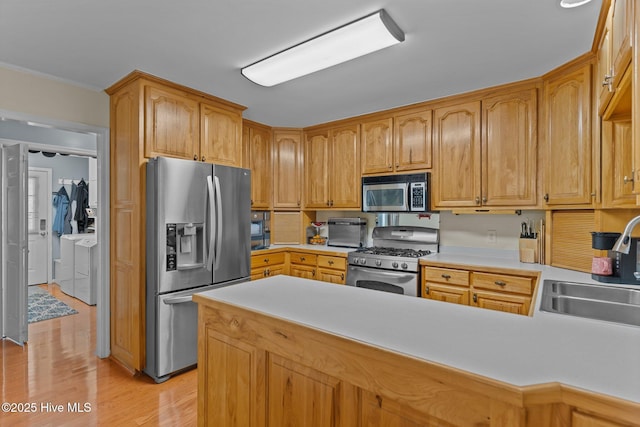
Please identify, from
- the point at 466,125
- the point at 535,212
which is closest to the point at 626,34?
the point at 466,125

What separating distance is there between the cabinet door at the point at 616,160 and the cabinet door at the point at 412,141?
4.52 feet

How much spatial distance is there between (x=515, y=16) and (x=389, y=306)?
172 centimetres

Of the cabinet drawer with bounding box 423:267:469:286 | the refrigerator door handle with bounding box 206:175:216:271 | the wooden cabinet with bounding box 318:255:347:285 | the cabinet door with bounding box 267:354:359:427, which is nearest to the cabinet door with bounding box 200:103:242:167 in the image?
the refrigerator door handle with bounding box 206:175:216:271

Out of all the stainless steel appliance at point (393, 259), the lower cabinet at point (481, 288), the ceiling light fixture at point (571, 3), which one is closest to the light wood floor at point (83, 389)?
the stainless steel appliance at point (393, 259)

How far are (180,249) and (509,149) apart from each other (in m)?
2.85

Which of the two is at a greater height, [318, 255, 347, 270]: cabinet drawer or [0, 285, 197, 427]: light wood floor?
[318, 255, 347, 270]: cabinet drawer

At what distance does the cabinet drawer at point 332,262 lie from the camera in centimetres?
356

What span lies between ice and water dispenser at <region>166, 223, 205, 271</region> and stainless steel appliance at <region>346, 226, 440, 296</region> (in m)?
1.49

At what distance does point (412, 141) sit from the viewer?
3383mm

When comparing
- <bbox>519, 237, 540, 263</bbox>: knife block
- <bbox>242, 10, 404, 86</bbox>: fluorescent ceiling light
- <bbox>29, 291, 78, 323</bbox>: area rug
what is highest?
<bbox>242, 10, 404, 86</bbox>: fluorescent ceiling light

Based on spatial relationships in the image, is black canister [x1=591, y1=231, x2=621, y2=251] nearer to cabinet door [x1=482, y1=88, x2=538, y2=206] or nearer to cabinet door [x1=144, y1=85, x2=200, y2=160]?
cabinet door [x1=482, y1=88, x2=538, y2=206]

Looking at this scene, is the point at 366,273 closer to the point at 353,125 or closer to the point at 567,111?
the point at 353,125

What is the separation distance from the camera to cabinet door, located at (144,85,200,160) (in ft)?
8.63

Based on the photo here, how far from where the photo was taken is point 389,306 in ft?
4.55
